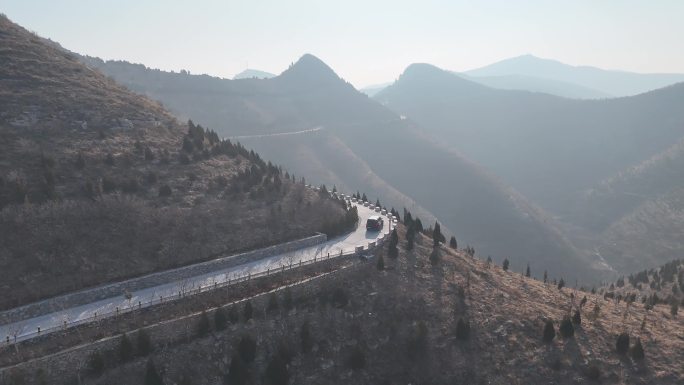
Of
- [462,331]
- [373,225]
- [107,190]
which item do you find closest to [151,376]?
[462,331]

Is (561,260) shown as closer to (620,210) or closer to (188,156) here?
(620,210)

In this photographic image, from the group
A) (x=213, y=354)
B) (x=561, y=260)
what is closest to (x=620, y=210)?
(x=561, y=260)

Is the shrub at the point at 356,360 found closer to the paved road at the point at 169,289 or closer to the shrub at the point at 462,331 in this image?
the shrub at the point at 462,331

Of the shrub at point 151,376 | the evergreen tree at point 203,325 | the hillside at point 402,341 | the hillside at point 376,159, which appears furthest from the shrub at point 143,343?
the hillside at point 376,159

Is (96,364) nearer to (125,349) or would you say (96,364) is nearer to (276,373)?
(125,349)

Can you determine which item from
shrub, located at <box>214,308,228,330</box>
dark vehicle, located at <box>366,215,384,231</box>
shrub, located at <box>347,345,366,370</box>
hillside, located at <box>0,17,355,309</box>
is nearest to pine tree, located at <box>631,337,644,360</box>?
shrub, located at <box>347,345,366,370</box>

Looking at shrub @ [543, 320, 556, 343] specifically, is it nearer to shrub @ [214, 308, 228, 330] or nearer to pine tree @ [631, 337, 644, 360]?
pine tree @ [631, 337, 644, 360]
